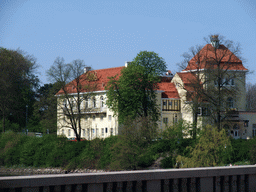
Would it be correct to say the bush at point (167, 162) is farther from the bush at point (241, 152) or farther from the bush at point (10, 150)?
the bush at point (10, 150)

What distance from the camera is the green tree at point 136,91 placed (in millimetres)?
64750

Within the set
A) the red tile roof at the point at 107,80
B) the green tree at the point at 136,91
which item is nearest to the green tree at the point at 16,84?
the red tile roof at the point at 107,80

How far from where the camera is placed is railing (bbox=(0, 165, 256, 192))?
13.1m

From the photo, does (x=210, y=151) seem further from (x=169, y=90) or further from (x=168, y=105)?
(x=169, y=90)

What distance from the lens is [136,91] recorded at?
215ft

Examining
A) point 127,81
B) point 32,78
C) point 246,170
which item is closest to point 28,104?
point 32,78

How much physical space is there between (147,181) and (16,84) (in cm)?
6662

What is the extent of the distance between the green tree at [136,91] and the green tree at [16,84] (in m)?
18.4

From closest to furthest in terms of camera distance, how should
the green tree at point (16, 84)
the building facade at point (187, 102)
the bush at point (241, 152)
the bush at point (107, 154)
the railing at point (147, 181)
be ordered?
the railing at point (147, 181), the bush at point (241, 152), the bush at point (107, 154), the building facade at point (187, 102), the green tree at point (16, 84)

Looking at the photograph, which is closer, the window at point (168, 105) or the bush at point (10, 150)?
the bush at point (10, 150)

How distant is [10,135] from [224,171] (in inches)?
2120

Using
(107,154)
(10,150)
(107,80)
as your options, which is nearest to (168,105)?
(107,80)

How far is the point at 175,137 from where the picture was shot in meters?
53.4

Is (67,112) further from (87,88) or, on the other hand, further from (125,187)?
(125,187)
